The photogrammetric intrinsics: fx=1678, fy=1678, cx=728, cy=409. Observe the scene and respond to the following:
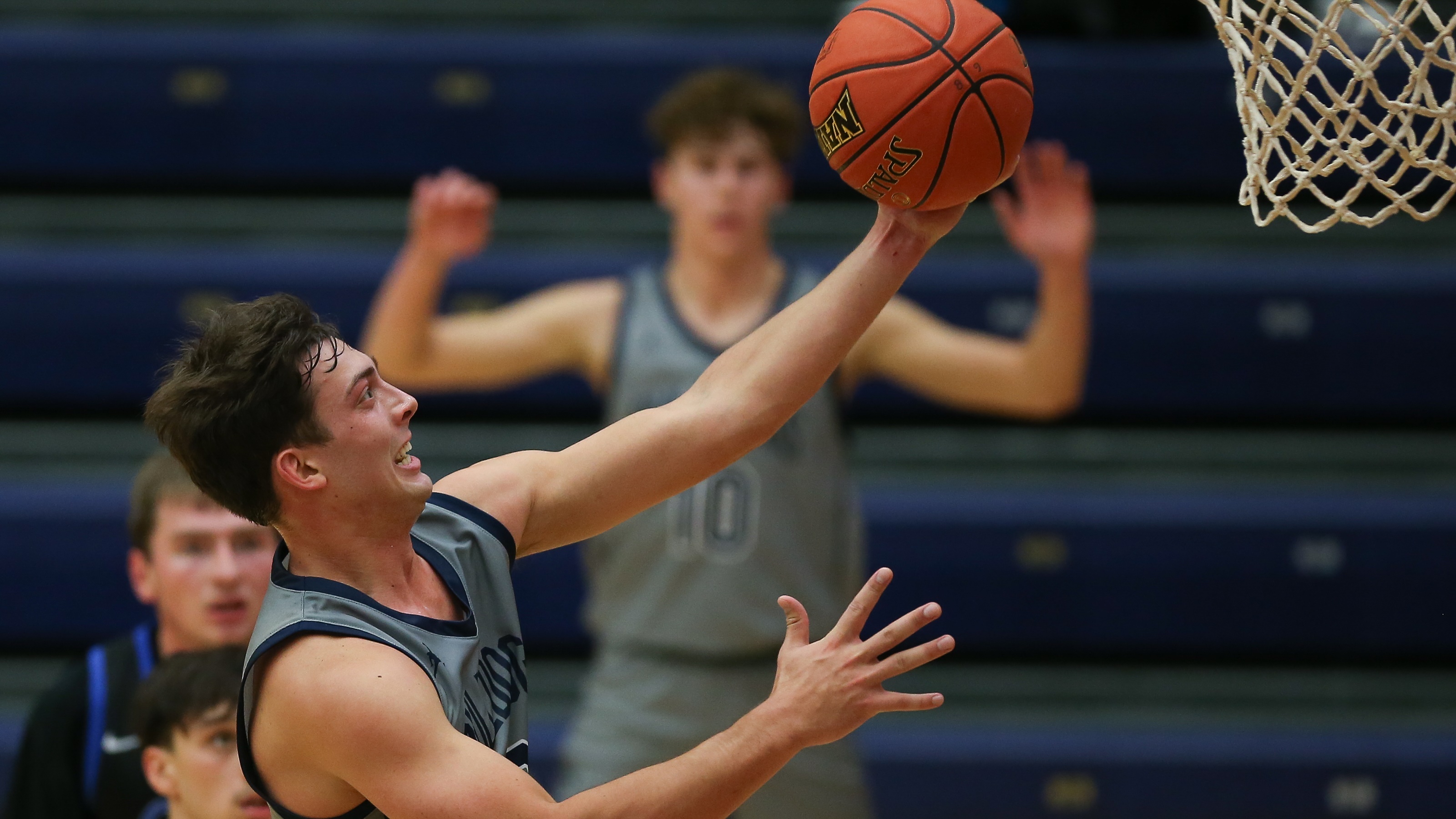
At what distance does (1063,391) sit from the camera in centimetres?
441

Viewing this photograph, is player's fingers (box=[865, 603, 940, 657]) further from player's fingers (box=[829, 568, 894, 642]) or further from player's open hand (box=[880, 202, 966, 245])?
player's open hand (box=[880, 202, 966, 245])

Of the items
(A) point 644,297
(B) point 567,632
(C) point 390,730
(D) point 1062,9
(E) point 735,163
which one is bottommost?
(B) point 567,632

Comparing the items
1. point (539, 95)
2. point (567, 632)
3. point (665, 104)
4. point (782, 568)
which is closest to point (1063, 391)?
point (782, 568)

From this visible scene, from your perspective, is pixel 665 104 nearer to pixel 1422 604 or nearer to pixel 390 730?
pixel 390 730

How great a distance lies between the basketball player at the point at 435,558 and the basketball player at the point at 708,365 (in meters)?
1.41

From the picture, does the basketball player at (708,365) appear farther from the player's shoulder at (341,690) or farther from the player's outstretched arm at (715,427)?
the player's shoulder at (341,690)

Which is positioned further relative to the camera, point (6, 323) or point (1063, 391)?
point (6, 323)

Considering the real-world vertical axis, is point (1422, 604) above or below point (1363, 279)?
below

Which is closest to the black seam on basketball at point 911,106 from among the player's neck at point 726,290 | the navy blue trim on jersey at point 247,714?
the navy blue trim on jersey at point 247,714

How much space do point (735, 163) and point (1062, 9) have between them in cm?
261

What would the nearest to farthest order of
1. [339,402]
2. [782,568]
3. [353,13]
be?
[339,402], [782,568], [353,13]

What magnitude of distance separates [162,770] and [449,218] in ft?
6.46

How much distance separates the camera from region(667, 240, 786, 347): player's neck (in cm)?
447

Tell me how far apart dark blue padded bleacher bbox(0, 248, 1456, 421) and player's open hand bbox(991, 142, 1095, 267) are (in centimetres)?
161
